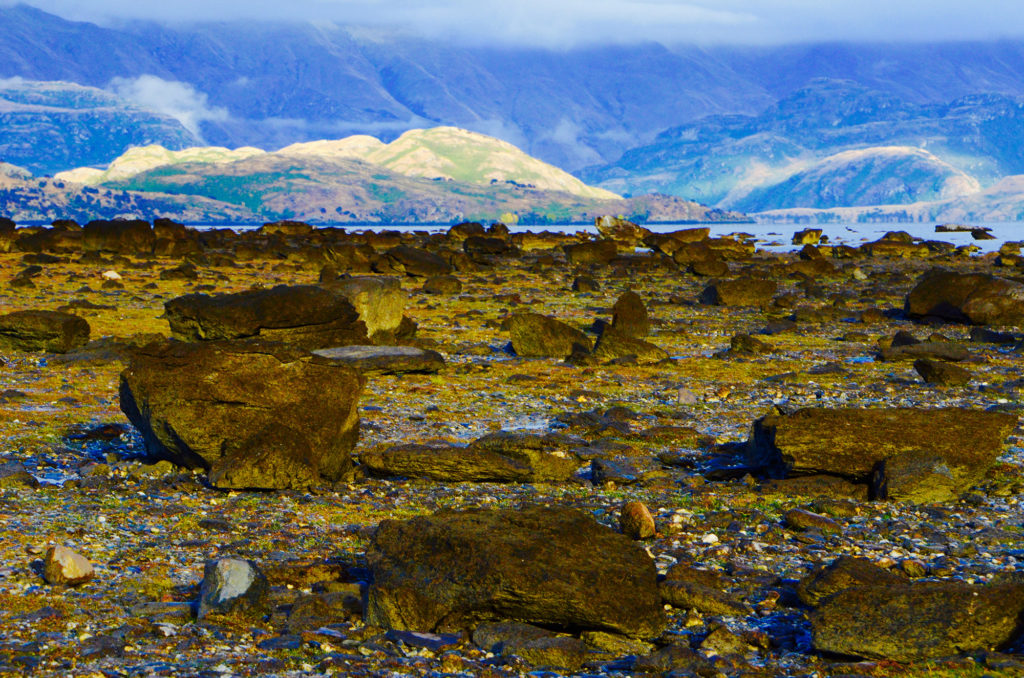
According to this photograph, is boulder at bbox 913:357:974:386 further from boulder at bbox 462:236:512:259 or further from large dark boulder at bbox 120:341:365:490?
boulder at bbox 462:236:512:259

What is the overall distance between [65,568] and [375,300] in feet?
59.6

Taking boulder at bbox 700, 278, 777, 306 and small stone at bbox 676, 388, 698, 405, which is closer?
small stone at bbox 676, 388, 698, 405

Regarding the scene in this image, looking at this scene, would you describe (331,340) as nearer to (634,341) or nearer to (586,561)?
(634,341)

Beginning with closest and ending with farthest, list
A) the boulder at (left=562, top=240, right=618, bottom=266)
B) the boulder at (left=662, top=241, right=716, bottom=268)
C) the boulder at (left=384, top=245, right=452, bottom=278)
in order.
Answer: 1. the boulder at (left=384, top=245, right=452, bottom=278)
2. the boulder at (left=662, top=241, right=716, bottom=268)
3. the boulder at (left=562, top=240, right=618, bottom=266)

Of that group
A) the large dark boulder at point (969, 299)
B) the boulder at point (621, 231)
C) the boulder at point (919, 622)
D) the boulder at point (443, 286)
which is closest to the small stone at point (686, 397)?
the boulder at point (919, 622)

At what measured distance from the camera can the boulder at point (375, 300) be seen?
26.5 m

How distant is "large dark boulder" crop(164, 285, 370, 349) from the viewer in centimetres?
2320

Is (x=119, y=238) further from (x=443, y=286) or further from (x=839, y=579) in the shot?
(x=839, y=579)

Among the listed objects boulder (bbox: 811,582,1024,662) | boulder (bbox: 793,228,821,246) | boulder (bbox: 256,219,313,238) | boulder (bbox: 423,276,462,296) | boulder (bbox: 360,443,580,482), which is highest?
boulder (bbox: 793,228,821,246)

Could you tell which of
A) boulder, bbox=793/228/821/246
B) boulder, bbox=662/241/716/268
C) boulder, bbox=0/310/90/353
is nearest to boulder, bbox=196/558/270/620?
boulder, bbox=0/310/90/353

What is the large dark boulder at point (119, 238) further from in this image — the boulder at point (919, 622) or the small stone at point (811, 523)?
the boulder at point (919, 622)

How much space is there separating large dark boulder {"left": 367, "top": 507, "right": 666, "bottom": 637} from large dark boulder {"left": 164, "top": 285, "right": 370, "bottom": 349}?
15385 mm

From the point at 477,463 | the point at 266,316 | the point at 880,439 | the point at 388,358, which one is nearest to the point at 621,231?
the point at 266,316

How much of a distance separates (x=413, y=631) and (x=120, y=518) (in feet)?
15.6
